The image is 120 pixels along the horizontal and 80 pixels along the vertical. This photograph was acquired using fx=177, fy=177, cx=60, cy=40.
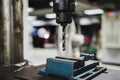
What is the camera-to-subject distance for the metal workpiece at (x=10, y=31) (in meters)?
0.90

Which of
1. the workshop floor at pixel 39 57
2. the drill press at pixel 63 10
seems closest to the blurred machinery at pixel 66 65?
the drill press at pixel 63 10

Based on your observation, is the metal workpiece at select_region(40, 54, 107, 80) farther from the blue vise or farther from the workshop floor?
the workshop floor

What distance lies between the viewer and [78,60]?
2.59 feet

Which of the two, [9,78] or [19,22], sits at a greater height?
[19,22]

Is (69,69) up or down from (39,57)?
up

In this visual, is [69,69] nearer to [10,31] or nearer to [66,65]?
[66,65]

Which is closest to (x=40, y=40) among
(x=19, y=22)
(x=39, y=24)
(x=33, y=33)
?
(x=33, y=33)

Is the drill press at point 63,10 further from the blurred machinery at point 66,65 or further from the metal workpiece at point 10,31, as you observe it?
the metal workpiece at point 10,31

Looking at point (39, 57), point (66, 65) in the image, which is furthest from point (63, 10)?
point (39, 57)

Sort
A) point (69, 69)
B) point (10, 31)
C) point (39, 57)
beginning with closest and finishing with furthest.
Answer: point (69, 69) < point (10, 31) < point (39, 57)

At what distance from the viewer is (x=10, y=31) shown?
0.91 metres

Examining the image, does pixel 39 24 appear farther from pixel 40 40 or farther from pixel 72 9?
pixel 72 9

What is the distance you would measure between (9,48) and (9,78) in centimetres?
18

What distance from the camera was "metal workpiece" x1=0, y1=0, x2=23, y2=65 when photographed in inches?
35.5
